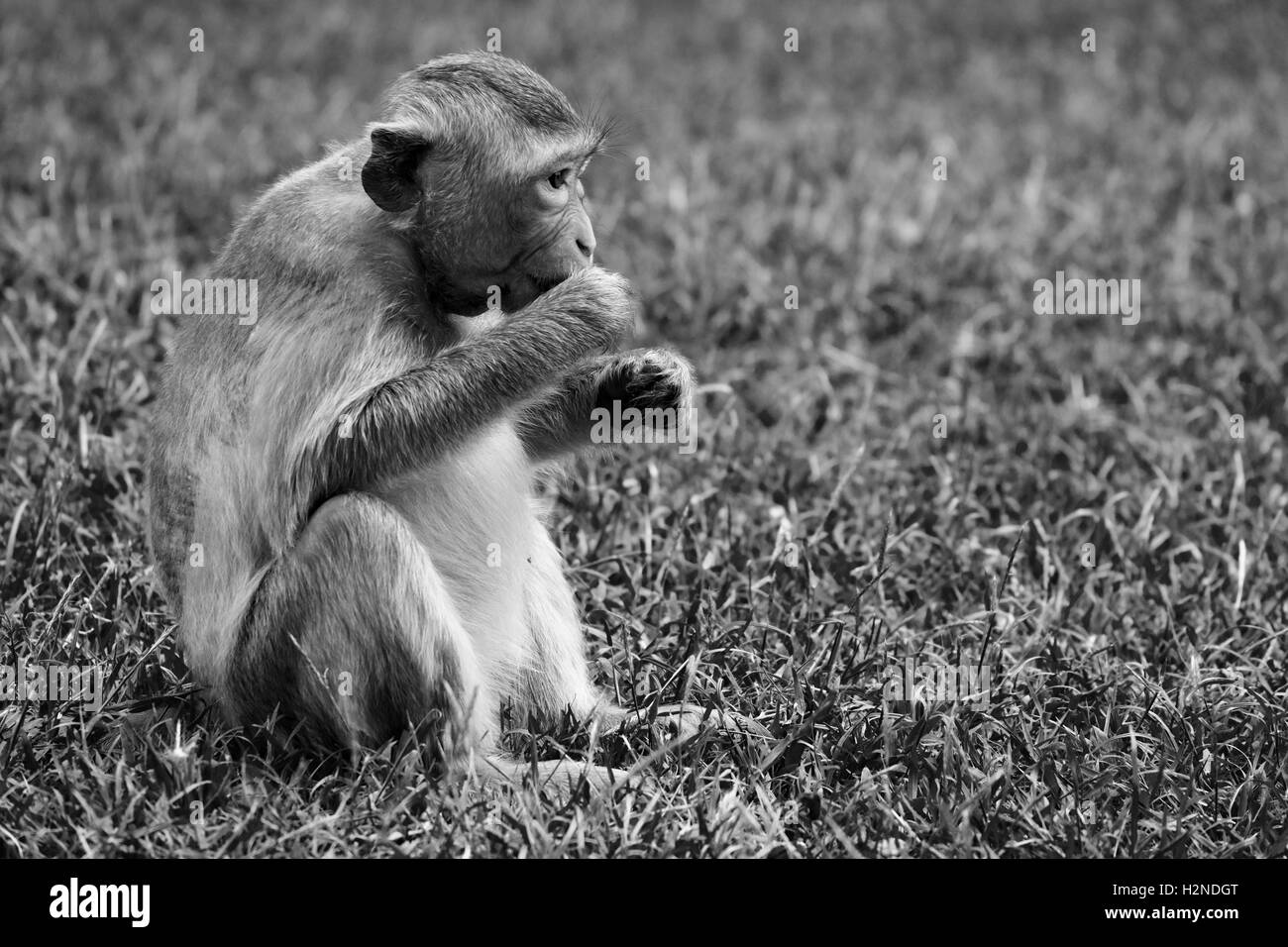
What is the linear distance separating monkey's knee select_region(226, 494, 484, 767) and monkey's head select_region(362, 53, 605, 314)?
85 centimetres

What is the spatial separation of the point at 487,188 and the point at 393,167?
11.2 inches

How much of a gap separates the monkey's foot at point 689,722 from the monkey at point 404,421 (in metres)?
0.02

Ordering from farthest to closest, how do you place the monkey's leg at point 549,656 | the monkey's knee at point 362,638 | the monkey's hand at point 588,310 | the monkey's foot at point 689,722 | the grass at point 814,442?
the monkey's leg at point 549,656 < the monkey's foot at point 689,722 < the monkey's hand at point 588,310 < the grass at point 814,442 < the monkey's knee at point 362,638

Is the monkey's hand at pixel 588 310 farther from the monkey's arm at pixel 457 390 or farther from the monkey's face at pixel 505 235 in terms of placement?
the monkey's face at pixel 505 235

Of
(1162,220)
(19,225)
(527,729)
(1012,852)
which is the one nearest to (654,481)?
(527,729)

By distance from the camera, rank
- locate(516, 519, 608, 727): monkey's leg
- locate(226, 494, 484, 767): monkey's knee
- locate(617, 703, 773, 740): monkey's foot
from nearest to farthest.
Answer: locate(226, 494, 484, 767): monkey's knee, locate(617, 703, 773, 740): monkey's foot, locate(516, 519, 608, 727): monkey's leg

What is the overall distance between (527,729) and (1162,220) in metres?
5.91

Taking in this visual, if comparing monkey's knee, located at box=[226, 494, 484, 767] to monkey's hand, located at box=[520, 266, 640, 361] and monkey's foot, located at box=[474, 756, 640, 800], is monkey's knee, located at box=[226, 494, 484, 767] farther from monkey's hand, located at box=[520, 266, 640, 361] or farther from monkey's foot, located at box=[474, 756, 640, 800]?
monkey's hand, located at box=[520, 266, 640, 361]

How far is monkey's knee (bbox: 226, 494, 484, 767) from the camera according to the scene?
4402 mm

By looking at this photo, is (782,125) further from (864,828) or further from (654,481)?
(864,828)

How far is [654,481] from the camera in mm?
6473

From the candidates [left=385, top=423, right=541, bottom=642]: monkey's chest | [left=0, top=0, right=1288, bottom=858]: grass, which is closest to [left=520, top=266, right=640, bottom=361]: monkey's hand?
[left=385, top=423, right=541, bottom=642]: monkey's chest

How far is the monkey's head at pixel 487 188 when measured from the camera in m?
4.86

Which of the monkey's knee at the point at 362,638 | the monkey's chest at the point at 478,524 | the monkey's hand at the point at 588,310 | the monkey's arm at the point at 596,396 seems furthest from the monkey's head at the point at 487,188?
the monkey's knee at the point at 362,638
